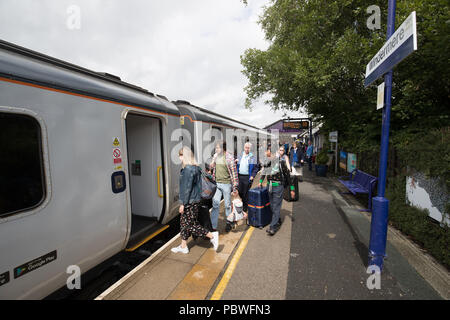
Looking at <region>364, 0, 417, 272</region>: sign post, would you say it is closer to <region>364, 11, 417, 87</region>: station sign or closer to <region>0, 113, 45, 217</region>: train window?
<region>364, 11, 417, 87</region>: station sign

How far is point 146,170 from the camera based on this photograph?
159 inches

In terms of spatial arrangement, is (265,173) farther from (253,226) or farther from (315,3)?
(315,3)

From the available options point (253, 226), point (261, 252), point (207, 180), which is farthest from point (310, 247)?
point (207, 180)

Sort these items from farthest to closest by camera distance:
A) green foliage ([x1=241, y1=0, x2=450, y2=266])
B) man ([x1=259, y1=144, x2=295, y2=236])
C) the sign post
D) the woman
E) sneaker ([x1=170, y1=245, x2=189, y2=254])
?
1. man ([x1=259, y1=144, x2=295, y2=236])
2. green foliage ([x1=241, y1=0, x2=450, y2=266])
3. sneaker ([x1=170, y1=245, x2=189, y2=254])
4. the woman
5. the sign post

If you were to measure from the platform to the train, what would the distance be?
2.45 ft

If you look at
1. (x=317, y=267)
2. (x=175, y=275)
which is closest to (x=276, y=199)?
(x=317, y=267)

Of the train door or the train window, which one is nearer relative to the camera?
the train window

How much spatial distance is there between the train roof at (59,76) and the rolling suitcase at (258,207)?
274 cm

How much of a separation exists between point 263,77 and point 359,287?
12.5 m

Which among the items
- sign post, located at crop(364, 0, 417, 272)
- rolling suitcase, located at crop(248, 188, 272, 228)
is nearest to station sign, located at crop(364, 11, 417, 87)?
sign post, located at crop(364, 0, 417, 272)

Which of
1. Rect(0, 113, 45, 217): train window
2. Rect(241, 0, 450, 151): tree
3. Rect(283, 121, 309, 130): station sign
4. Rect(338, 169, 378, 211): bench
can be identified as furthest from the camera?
Rect(283, 121, 309, 130): station sign

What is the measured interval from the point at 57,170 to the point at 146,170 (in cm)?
194

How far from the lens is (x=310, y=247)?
12.1 feet

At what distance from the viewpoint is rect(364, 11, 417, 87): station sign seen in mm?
2010
